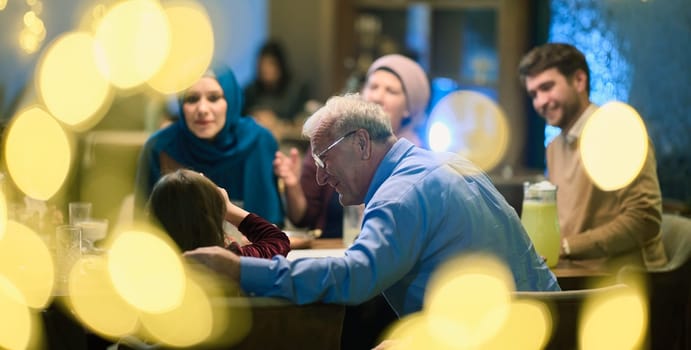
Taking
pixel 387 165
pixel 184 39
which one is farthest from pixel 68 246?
pixel 184 39

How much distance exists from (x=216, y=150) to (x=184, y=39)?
16.3ft

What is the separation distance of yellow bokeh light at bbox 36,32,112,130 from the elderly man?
4.85 meters

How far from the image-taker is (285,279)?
1988 millimetres

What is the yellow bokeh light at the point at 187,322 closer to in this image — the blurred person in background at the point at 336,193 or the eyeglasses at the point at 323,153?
the eyeglasses at the point at 323,153

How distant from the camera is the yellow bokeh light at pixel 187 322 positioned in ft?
6.29

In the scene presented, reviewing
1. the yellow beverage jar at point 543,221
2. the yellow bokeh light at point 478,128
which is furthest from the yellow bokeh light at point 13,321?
the yellow bokeh light at point 478,128

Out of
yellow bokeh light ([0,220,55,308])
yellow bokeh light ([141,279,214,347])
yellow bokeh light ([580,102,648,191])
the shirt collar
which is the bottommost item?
yellow bokeh light ([0,220,55,308])

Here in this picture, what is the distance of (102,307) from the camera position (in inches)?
86.4

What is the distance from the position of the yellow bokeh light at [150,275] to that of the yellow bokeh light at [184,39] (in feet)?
18.6

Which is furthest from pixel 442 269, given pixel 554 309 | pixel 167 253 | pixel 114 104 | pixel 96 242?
pixel 114 104

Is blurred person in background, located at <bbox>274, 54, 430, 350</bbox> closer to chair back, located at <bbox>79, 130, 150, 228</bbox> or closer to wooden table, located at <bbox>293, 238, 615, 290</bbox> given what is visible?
wooden table, located at <bbox>293, 238, 615, 290</bbox>

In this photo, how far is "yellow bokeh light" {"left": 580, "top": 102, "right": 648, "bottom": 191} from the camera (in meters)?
3.22

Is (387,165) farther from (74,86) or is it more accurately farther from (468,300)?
(74,86)

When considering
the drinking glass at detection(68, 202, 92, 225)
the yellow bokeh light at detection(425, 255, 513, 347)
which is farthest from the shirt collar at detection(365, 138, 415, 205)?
the drinking glass at detection(68, 202, 92, 225)
